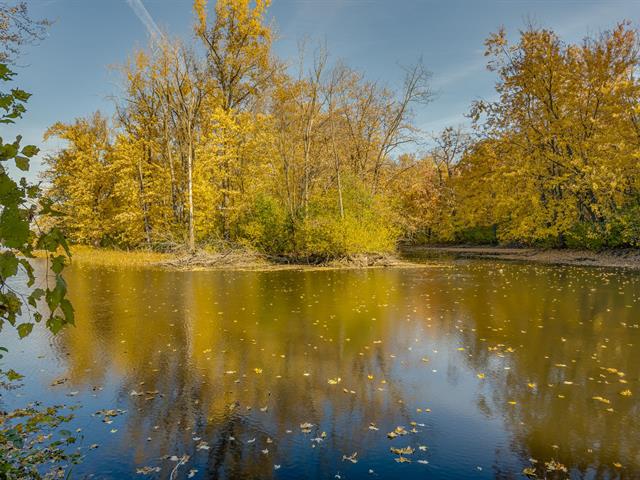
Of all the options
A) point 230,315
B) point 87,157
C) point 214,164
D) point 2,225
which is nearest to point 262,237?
point 214,164

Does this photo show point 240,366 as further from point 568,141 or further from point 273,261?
point 568,141

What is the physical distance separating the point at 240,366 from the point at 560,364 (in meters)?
5.22

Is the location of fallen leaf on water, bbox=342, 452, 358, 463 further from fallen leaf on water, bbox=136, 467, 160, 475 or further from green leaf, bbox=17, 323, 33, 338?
green leaf, bbox=17, 323, 33, 338

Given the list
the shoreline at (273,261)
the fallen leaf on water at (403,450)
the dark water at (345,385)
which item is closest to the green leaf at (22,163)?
the dark water at (345,385)

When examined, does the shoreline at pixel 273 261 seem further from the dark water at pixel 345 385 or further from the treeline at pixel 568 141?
the dark water at pixel 345 385

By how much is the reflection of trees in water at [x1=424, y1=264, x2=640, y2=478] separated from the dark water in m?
0.03

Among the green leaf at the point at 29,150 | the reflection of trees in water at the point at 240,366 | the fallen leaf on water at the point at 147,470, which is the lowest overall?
the fallen leaf on water at the point at 147,470

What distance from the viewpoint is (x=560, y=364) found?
23.4 ft

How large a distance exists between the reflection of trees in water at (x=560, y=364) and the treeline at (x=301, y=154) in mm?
12004

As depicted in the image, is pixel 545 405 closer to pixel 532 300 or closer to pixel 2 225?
pixel 2 225

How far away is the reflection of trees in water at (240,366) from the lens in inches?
183

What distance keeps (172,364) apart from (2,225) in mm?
5353

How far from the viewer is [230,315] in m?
11.0

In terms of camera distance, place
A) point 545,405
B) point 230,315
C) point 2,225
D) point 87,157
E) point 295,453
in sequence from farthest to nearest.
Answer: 1. point 87,157
2. point 230,315
3. point 545,405
4. point 295,453
5. point 2,225
